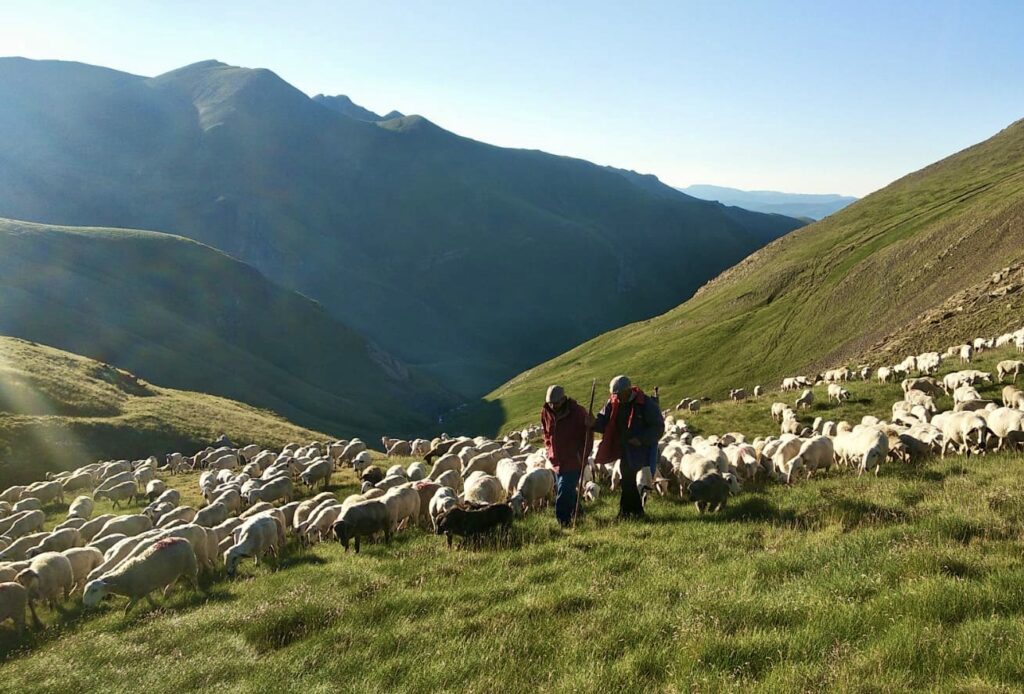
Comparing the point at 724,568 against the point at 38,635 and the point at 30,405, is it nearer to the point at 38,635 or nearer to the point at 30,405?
the point at 38,635

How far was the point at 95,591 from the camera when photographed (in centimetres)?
1260

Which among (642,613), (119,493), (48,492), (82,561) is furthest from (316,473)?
(642,613)

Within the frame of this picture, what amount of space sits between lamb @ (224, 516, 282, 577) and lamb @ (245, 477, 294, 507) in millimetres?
7320

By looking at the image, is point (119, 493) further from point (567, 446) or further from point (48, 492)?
point (567, 446)

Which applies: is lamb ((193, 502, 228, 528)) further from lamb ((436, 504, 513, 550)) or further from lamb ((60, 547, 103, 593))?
lamb ((436, 504, 513, 550))

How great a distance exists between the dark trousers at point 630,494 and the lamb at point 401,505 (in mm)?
5625

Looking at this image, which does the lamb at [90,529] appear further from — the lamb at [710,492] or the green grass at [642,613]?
the lamb at [710,492]

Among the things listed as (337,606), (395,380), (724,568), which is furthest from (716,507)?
(395,380)

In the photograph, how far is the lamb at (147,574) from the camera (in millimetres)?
12531

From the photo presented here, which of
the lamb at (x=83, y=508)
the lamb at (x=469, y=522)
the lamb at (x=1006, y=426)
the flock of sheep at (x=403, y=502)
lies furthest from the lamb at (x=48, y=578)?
the lamb at (x=1006, y=426)

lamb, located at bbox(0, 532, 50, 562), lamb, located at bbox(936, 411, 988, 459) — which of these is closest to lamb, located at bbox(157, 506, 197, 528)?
lamb, located at bbox(0, 532, 50, 562)

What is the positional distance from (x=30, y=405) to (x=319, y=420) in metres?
48.8

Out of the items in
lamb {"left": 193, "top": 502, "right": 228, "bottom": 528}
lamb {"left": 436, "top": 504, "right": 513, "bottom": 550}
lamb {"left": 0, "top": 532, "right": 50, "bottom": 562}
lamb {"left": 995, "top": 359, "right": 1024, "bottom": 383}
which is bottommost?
lamb {"left": 0, "top": 532, "right": 50, "bottom": 562}

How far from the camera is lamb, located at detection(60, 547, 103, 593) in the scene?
15259 mm
